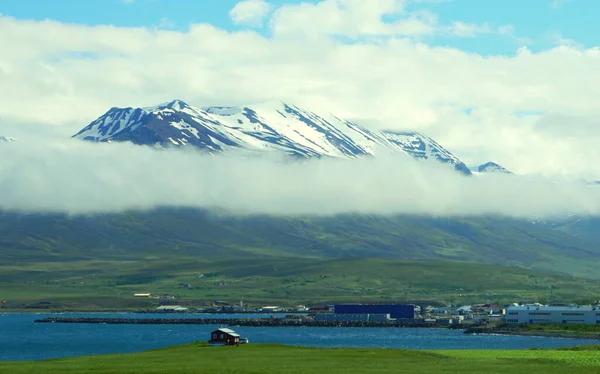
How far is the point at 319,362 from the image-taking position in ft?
265

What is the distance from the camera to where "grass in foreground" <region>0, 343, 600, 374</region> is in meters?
73.4

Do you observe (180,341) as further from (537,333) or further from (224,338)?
(537,333)

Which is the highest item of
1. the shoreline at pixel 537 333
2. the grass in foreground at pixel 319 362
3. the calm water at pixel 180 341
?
the shoreline at pixel 537 333

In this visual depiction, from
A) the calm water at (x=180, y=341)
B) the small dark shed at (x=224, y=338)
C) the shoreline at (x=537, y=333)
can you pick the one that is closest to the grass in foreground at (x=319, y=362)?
the small dark shed at (x=224, y=338)

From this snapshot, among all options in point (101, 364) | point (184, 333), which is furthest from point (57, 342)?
point (101, 364)

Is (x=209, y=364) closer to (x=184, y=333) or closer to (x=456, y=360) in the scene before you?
(x=456, y=360)

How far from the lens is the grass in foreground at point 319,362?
241 ft

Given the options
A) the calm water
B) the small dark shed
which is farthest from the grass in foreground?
the calm water

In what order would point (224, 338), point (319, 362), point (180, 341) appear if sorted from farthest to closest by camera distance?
point (180, 341) < point (224, 338) < point (319, 362)

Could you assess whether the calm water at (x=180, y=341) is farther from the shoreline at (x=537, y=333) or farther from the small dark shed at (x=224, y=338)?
the small dark shed at (x=224, y=338)

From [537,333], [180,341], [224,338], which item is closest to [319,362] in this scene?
[224,338]

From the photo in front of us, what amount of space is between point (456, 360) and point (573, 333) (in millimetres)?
101671

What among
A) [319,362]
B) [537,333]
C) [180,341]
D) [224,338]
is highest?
[224,338]

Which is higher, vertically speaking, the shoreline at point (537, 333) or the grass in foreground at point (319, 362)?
the shoreline at point (537, 333)
